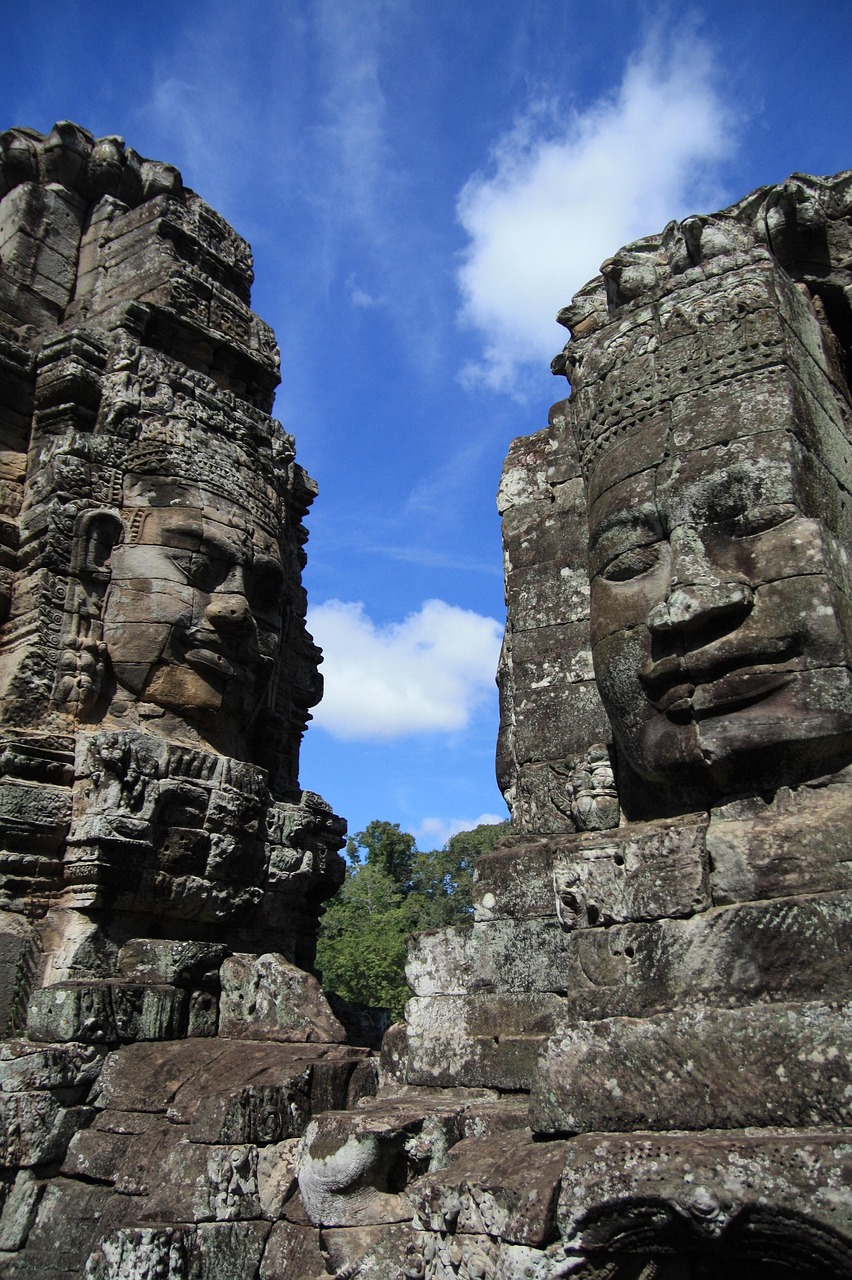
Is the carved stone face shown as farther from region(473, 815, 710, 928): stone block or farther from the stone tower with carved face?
region(473, 815, 710, 928): stone block

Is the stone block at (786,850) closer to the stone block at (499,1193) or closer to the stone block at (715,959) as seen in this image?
the stone block at (715,959)

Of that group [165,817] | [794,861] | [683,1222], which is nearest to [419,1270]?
[683,1222]

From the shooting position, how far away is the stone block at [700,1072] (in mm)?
2598

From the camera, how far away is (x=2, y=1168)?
5.17 meters

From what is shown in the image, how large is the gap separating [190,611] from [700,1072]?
5.49 metres

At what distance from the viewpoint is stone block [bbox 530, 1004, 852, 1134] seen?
2.60m

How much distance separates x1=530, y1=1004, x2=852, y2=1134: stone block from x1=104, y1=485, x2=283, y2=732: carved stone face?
15.9ft

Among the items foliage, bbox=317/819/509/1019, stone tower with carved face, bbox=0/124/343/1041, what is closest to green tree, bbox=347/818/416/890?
foliage, bbox=317/819/509/1019

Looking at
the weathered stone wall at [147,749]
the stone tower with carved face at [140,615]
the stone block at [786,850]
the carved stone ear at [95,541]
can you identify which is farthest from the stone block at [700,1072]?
the carved stone ear at [95,541]

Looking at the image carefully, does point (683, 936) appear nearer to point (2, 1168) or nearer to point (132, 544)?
point (2, 1168)

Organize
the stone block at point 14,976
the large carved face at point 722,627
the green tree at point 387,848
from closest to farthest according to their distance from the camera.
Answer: the large carved face at point 722,627, the stone block at point 14,976, the green tree at point 387,848

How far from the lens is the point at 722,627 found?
3.31 meters

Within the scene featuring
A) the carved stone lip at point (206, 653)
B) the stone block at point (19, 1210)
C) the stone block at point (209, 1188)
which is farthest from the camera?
the carved stone lip at point (206, 653)

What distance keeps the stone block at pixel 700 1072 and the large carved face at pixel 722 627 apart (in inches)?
31.5
